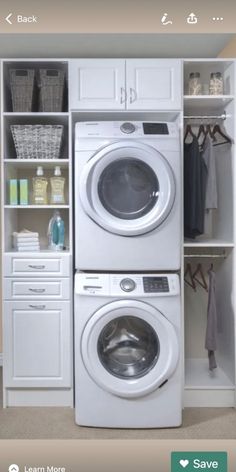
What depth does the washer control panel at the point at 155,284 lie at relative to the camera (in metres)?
2.48

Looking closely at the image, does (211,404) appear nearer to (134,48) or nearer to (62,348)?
(62,348)

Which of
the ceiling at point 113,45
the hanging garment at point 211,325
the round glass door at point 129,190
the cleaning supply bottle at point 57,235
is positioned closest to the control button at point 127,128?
the round glass door at point 129,190

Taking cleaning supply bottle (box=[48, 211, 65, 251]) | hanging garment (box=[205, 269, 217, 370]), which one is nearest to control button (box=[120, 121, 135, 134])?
cleaning supply bottle (box=[48, 211, 65, 251])

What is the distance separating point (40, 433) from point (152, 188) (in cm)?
153

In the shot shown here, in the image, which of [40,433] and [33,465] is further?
[40,433]

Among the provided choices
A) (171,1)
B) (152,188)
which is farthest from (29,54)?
(171,1)

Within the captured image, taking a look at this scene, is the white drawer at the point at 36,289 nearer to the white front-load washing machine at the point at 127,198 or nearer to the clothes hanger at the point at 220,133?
the white front-load washing machine at the point at 127,198

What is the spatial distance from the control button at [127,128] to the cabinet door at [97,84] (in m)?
0.21

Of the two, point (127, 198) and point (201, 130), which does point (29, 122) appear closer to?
point (127, 198)

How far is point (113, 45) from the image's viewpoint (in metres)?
2.70

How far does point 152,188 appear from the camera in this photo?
99.8 inches

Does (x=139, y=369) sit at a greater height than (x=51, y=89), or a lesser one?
lesser

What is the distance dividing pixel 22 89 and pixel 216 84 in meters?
1.23

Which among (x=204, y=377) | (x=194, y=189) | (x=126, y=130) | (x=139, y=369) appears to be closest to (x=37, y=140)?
(x=126, y=130)
